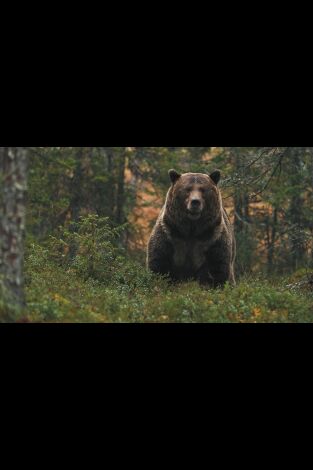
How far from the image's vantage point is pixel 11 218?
7.77 m

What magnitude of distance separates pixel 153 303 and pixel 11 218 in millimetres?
2570

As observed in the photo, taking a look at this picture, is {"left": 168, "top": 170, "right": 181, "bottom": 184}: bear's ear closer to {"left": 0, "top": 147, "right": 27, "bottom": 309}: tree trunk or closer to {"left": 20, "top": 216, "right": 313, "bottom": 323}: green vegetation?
{"left": 20, "top": 216, "right": 313, "bottom": 323}: green vegetation

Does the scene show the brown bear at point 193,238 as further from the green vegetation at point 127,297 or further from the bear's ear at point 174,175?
the green vegetation at point 127,297

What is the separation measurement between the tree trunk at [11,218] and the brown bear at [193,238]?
418 cm

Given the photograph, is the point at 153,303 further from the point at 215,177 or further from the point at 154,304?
the point at 215,177

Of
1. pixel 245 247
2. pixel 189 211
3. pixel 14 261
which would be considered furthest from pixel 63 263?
pixel 245 247

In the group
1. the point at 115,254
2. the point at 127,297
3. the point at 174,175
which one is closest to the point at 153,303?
the point at 127,297

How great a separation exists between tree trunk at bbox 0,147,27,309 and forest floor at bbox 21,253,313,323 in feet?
1.57

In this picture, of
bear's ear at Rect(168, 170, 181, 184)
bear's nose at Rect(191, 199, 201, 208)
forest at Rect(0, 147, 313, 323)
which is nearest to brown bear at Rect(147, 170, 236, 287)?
bear's ear at Rect(168, 170, 181, 184)

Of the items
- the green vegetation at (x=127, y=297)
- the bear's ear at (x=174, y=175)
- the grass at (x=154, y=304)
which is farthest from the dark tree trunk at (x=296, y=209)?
the grass at (x=154, y=304)

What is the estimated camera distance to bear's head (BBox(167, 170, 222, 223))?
37.4 ft

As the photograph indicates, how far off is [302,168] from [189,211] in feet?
19.1

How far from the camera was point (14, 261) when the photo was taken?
7.79 metres
